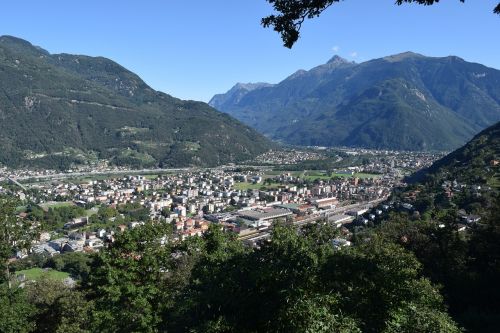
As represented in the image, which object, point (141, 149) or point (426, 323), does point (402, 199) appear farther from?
point (141, 149)

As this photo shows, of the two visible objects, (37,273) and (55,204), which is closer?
(37,273)

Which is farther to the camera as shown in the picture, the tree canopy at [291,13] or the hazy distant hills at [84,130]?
the hazy distant hills at [84,130]

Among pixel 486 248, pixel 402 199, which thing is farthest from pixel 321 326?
pixel 402 199

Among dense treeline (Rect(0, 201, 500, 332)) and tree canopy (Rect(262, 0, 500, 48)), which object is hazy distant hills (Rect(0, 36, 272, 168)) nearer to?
dense treeline (Rect(0, 201, 500, 332))

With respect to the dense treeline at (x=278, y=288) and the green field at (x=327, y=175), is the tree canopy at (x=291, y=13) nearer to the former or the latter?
the dense treeline at (x=278, y=288)

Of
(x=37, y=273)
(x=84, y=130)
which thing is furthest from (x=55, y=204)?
(x=84, y=130)

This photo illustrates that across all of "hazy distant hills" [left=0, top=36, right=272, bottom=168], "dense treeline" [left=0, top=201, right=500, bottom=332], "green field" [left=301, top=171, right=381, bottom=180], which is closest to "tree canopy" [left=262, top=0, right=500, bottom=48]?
"dense treeline" [left=0, top=201, right=500, bottom=332]

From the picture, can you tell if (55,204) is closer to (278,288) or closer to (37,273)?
(37,273)

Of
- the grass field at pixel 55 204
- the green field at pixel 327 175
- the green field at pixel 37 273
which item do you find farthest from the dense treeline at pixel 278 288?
the green field at pixel 327 175

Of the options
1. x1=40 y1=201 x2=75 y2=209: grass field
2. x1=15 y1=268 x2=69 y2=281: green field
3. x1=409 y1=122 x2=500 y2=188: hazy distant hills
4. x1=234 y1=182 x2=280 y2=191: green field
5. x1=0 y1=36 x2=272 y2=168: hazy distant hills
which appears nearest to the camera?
x1=15 y1=268 x2=69 y2=281: green field
